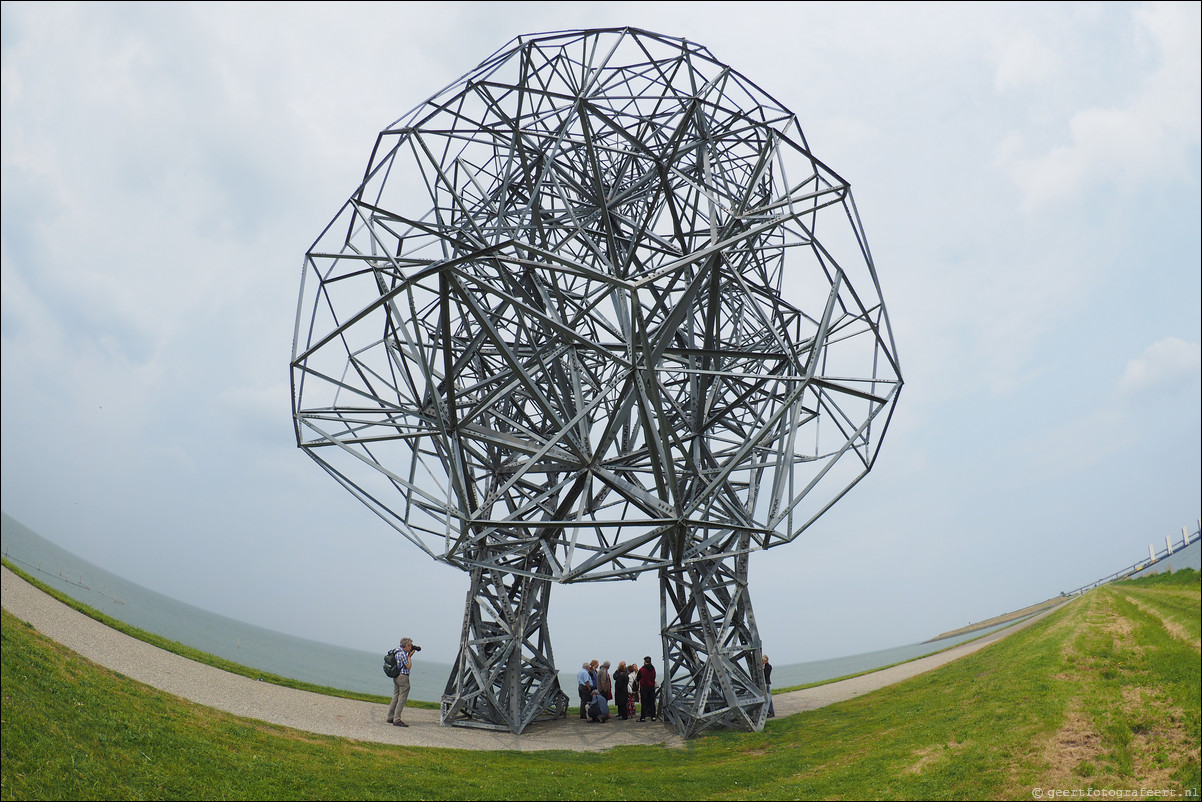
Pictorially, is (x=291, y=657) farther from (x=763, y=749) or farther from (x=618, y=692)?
(x=763, y=749)

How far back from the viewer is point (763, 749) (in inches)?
592

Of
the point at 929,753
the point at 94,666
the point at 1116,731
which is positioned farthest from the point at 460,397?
the point at 1116,731

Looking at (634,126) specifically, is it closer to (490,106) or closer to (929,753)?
(490,106)

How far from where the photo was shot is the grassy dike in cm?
957

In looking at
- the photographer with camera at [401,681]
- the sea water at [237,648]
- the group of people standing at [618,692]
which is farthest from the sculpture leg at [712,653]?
the sea water at [237,648]

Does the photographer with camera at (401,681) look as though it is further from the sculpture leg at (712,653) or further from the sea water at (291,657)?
the sea water at (291,657)

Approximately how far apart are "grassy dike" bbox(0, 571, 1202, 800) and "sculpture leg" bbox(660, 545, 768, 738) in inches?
76.2

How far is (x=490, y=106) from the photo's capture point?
16.6 m

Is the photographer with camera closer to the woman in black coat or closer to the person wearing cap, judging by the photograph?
the person wearing cap

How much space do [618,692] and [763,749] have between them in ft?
20.5

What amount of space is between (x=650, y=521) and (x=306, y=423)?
7624 mm

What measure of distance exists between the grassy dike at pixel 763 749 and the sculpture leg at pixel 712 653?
193 centimetres

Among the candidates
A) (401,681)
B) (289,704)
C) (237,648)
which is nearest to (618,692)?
(401,681)

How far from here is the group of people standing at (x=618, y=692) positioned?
65.1 ft
